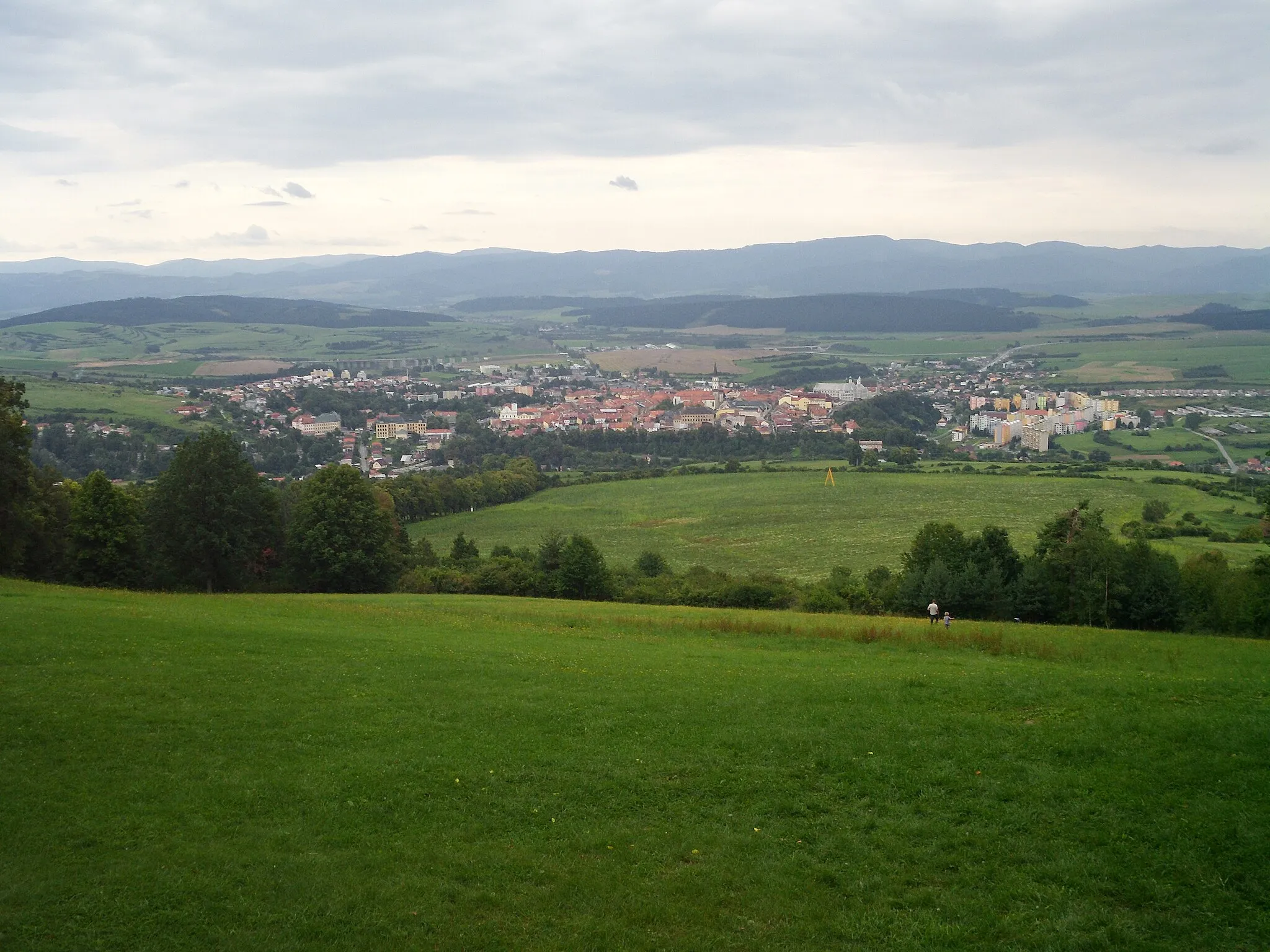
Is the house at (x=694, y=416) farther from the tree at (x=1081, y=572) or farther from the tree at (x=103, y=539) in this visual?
the tree at (x=1081, y=572)

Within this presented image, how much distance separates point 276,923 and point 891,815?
6.65m

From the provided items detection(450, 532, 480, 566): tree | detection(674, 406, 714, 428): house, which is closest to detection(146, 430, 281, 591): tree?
detection(450, 532, 480, 566): tree

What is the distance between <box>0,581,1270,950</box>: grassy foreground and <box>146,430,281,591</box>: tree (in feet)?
61.7

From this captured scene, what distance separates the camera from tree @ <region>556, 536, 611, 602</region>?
126 ft

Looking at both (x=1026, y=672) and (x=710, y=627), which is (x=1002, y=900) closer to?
(x=1026, y=672)

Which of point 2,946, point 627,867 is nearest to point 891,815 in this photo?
point 627,867

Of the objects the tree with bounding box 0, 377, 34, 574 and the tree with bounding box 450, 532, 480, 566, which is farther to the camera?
the tree with bounding box 450, 532, 480, 566

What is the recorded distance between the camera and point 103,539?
36.8 metres

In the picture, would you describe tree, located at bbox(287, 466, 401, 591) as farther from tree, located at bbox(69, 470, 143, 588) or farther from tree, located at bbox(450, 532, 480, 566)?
tree, located at bbox(450, 532, 480, 566)

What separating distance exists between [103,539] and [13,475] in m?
6.16

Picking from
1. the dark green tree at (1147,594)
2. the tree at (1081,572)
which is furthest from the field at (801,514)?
the tree at (1081,572)

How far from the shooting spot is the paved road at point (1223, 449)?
94.4 meters

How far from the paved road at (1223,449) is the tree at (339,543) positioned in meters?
83.8

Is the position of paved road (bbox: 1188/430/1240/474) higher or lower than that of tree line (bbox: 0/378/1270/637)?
lower
